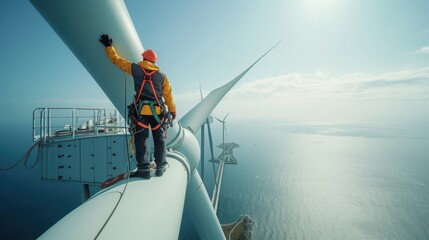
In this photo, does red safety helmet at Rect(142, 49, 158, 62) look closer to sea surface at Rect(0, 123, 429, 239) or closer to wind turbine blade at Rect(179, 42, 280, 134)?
wind turbine blade at Rect(179, 42, 280, 134)

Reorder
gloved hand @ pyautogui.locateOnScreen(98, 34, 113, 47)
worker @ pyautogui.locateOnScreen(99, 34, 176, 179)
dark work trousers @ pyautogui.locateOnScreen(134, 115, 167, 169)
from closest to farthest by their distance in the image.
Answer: gloved hand @ pyautogui.locateOnScreen(98, 34, 113, 47)
worker @ pyautogui.locateOnScreen(99, 34, 176, 179)
dark work trousers @ pyautogui.locateOnScreen(134, 115, 167, 169)

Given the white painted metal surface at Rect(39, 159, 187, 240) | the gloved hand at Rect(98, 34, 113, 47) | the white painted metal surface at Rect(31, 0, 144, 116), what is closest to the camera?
the white painted metal surface at Rect(39, 159, 187, 240)

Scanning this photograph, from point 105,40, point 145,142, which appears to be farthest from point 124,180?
point 105,40

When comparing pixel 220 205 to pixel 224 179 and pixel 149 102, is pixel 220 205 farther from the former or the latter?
pixel 149 102

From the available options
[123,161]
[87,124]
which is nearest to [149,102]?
[123,161]

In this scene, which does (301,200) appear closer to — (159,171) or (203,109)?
(203,109)

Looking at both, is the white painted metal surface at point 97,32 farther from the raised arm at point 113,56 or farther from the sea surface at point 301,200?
the sea surface at point 301,200

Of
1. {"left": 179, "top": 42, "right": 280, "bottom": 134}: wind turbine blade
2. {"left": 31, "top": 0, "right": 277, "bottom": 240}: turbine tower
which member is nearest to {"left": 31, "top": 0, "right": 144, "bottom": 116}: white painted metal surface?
{"left": 31, "top": 0, "right": 277, "bottom": 240}: turbine tower
